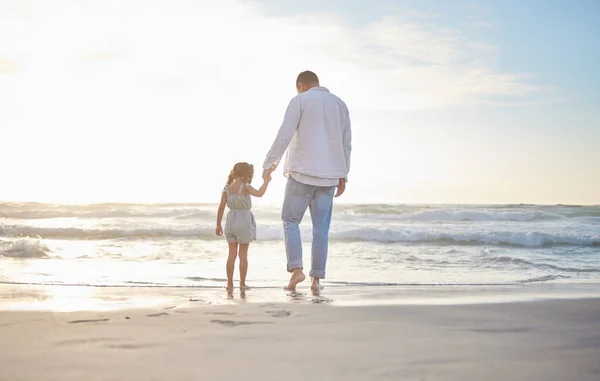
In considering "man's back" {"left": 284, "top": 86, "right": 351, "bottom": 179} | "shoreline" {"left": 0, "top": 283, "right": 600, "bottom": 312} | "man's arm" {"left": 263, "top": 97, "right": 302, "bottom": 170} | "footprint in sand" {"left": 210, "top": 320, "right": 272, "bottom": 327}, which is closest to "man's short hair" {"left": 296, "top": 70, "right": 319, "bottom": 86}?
"man's back" {"left": 284, "top": 86, "right": 351, "bottom": 179}

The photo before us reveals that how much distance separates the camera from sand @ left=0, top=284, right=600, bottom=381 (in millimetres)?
2418

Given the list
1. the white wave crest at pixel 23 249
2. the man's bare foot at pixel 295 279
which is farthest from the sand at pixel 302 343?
the white wave crest at pixel 23 249

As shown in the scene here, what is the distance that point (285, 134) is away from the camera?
557cm

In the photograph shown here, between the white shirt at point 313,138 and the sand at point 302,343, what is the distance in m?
1.80

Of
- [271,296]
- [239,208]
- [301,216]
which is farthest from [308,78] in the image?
[271,296]

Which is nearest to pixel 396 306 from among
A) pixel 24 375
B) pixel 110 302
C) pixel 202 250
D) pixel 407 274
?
pixel 110 302

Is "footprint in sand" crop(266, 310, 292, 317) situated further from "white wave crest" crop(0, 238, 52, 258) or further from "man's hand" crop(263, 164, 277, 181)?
"white wave crest" crop(0, 238, 52, 258)

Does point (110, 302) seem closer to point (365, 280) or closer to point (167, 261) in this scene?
point (365, 280)

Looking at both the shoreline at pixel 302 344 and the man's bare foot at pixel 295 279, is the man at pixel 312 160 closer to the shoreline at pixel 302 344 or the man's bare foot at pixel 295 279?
the man's bare foot at pixel 295 279

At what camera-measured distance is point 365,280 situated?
265 inches

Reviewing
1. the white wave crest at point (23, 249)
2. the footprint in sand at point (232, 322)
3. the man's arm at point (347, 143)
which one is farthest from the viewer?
the white wave crest at point (23, 249)

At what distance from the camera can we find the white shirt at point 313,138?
5633 mm

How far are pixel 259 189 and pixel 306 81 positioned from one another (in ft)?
3.55

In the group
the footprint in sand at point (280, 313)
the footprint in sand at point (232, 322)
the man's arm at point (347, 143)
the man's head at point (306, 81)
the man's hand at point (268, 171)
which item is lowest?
the footprint in sand at point (280, 313)
